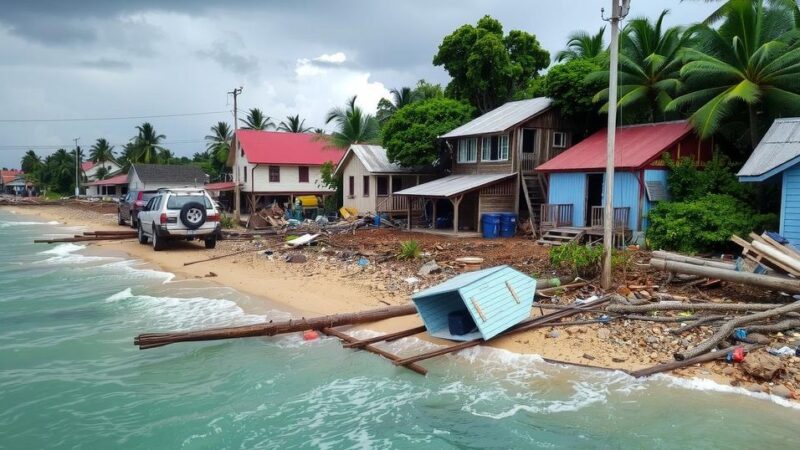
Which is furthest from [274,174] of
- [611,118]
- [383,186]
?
[611,118]

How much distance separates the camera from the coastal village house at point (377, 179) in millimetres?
28562

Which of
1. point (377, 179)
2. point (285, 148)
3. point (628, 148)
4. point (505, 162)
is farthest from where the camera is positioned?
point (285, 148)

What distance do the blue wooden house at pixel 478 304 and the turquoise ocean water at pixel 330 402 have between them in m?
0.53

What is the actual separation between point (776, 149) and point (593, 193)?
7692 millimetres

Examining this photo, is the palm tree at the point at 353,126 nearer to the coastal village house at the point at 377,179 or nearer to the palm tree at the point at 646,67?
the coastal village house at the point at 377,179

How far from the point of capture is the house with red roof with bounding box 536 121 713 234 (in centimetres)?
1748

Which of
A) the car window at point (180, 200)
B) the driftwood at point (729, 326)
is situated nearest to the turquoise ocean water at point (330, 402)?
the driftwood at point (729, 326)

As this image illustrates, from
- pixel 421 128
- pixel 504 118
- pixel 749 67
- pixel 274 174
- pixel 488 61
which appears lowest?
pixel 274 174

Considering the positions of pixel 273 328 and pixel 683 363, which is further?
pixel 273 328

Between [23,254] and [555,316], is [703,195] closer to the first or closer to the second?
[555,316]

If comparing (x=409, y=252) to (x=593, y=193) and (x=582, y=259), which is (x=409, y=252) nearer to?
(x=582, y=259)

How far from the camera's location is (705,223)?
1481cm

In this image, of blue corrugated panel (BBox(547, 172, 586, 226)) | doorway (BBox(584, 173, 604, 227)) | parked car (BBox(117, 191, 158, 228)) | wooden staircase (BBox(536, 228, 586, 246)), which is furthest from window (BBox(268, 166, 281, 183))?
wooden staircase (BBox(536, 228, 586, 246))

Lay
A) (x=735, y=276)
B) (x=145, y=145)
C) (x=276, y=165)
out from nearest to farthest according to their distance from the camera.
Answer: (x=735, y=276) < (x=276, y=165) < (x=145, y=145)
